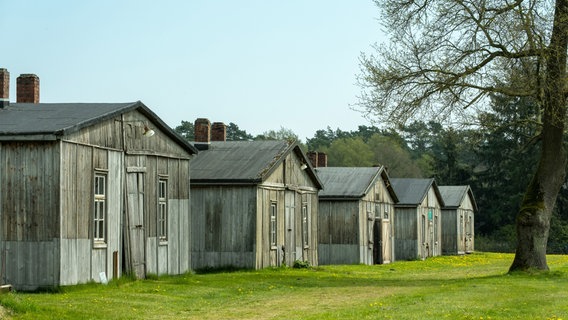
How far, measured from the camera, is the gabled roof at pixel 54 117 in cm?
2292

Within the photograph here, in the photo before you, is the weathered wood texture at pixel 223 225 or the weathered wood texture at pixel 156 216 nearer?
the weathered wood texture at pixel 156 216

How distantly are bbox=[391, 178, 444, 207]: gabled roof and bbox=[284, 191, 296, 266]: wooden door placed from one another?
1979 centimetres

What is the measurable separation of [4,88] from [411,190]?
3831 cm

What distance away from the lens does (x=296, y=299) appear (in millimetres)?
23328

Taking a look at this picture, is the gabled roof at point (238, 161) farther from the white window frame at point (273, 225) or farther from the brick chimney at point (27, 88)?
the brick chimney at point (27, 88)

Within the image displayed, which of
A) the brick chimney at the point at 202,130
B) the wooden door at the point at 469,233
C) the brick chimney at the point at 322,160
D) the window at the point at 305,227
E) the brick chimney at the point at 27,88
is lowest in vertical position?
the wooden door at the point at 469,233

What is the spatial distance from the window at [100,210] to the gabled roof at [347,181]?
2359 centimetres

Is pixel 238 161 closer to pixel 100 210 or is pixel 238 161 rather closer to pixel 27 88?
pixel 27 88

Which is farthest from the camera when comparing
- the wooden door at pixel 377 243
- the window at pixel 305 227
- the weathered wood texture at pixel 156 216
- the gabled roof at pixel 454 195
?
the gabled roof at pixel 454 195

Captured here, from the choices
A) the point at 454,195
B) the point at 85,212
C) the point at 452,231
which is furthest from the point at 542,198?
the point at 454,195

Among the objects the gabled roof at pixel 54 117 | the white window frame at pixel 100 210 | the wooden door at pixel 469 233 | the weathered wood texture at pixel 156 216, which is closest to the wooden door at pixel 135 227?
the weathered wood texture at pixel 156 216

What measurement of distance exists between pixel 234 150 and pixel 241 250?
4983 millimetres

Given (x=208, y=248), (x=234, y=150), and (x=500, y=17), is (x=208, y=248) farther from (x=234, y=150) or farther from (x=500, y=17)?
(x=500, y=17)

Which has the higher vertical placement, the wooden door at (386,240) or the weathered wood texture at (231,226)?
the weathered wood texture at (231,226)
